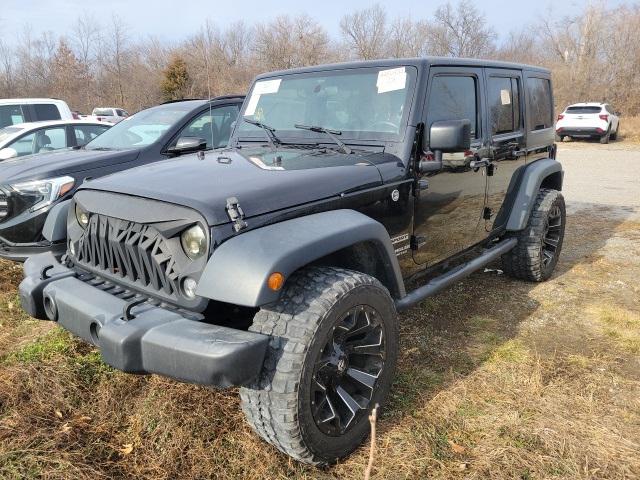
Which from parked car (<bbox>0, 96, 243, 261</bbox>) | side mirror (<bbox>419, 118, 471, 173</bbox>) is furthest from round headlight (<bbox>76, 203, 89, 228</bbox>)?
side mirror (<bbox>419, 118, 471, 173</bbox>)

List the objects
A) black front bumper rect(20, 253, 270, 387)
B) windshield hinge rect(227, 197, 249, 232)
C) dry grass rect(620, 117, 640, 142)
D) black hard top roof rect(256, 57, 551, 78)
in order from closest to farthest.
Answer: black front bumper rect(20, 253, 270, 387) < windshield hinge rect(227, 197, 249, 232) < black hard top roof rect(256, 57, 551, 78) < dry grass rect(620, 117, 640, 142)

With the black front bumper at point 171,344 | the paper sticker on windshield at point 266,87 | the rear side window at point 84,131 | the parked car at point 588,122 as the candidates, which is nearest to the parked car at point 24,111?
the rear side window at point 84,131

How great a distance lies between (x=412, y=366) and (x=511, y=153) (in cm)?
209

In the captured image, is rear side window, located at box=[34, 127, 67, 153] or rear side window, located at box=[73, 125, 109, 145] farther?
rear side window, located at box=[73, 125, 109, 145]

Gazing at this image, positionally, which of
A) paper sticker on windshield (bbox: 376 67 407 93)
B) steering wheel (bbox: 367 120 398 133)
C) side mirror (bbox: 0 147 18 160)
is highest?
paper sticker on windshield (bbox: 376 67 407 93)

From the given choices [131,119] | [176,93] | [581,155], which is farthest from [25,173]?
[176,93]

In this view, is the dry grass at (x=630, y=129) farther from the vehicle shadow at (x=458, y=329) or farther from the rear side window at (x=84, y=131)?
the rear side window at (x=84, y=131)

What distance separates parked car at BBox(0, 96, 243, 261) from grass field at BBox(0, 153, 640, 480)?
723mm

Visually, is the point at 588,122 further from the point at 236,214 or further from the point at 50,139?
the point at 236,214

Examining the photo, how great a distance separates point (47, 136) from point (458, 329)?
633cm

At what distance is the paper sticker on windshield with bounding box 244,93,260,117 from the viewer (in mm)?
3756

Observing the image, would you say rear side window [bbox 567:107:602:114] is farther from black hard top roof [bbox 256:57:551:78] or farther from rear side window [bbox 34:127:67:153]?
rear side window [bbox 34:127:67:153]

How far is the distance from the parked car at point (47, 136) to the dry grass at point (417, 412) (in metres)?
3.94

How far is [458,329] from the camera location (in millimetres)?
3799
